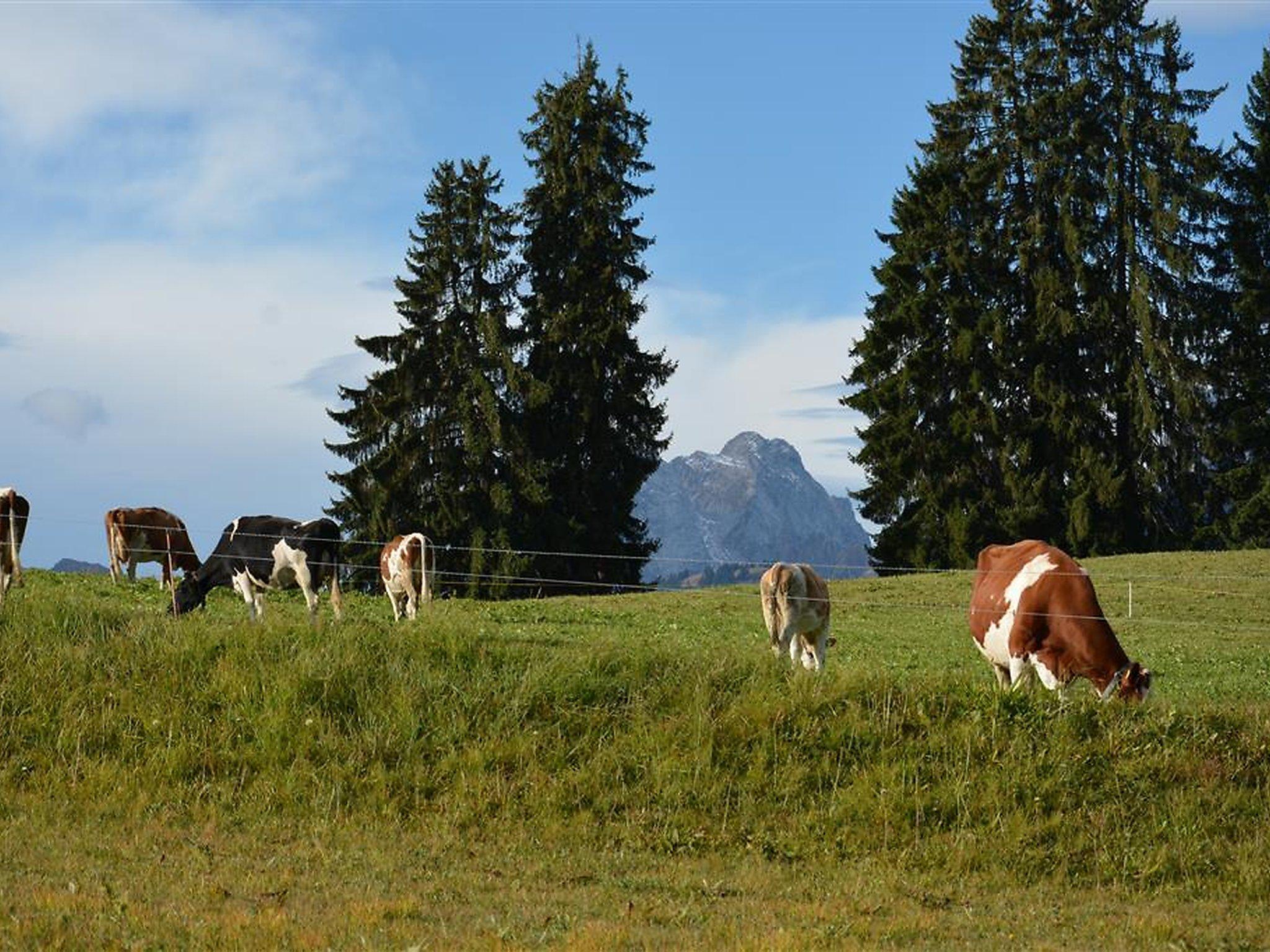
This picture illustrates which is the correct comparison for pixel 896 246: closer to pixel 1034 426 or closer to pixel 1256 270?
pixel 1034 426

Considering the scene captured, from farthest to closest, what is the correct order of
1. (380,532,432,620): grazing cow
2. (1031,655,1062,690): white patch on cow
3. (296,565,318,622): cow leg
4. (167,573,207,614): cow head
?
(380,532,432,620): grazing cow
(167,573,207,614): cow head
(296,565,318,622): cow leg
(1031,655,1062,690): white patch on cow

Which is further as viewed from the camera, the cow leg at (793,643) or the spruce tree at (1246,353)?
the spruce tree at (1246,353)

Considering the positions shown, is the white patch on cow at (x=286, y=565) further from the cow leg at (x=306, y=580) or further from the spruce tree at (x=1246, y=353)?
the spruce tree at (x=1246, y=353)

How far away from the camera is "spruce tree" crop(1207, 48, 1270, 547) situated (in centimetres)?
4997

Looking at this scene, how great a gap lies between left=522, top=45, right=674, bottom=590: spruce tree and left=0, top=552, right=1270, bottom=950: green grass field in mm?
34124

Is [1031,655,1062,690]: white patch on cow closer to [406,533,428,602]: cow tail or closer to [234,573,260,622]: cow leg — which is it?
[234,573,260,622]: cow leg

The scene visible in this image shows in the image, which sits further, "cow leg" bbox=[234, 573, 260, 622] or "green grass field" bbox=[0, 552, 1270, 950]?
"cow leg" bbox=[234, 573, 260, 622]

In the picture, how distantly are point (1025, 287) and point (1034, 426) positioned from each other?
235 inches

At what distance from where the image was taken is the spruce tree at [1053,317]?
50.8 m

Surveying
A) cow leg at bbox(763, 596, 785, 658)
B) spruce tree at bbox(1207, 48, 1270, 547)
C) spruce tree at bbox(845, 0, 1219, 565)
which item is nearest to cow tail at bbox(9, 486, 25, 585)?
cow leg at bbox(763, 596, 785, 658)

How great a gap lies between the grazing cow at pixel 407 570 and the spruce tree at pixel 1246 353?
107ft

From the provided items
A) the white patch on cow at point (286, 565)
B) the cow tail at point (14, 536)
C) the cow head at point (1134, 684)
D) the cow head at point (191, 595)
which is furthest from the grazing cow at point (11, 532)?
the cow head at point (1134, 684)

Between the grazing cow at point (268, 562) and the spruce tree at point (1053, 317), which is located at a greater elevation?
the spruce tree at point (1053, 317)

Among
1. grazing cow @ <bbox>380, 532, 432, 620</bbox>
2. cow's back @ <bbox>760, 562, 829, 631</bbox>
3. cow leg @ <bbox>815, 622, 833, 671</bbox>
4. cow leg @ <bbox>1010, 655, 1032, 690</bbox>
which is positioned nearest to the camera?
cow leg @ <bbox>1010, 655, 1032, 690</bbox>
